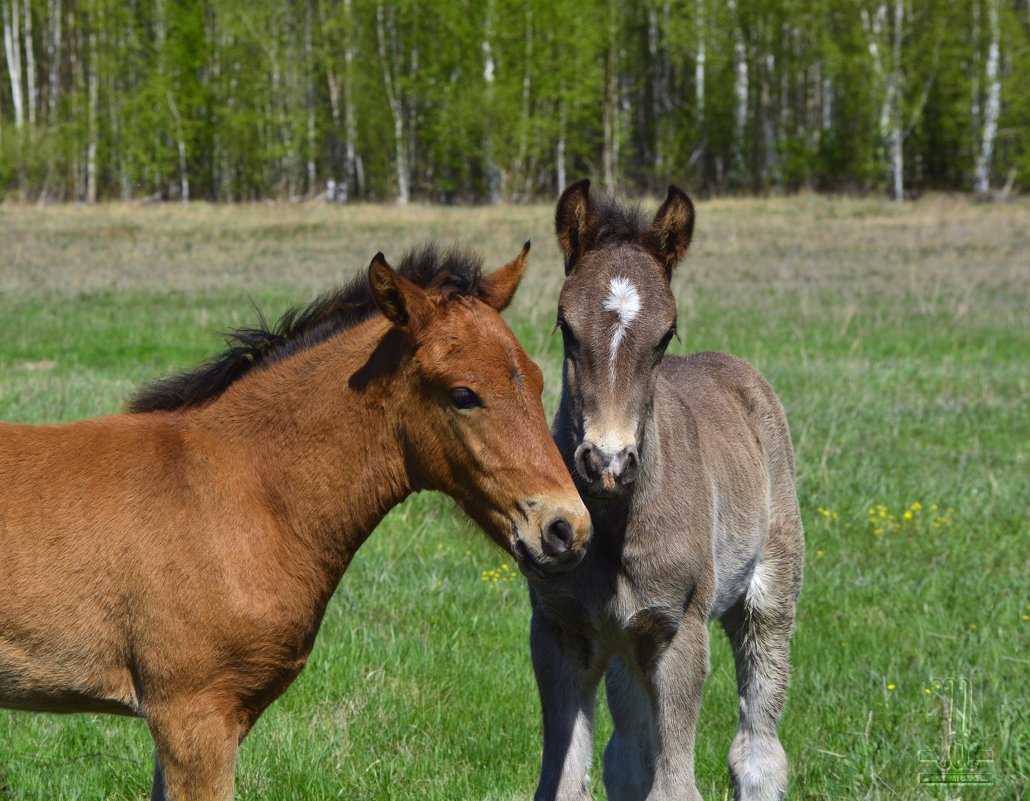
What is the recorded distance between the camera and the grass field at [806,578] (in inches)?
182

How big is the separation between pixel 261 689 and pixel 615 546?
125cm

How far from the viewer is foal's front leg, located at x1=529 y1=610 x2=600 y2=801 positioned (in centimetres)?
397

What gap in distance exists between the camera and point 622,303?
12.9 feet

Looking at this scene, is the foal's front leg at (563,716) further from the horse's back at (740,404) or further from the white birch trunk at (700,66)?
the white birch trunk at (700,66)

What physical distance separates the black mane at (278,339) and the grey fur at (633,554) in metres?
0.57

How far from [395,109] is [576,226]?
3818cm

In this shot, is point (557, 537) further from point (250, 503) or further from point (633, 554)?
point (250, 503)

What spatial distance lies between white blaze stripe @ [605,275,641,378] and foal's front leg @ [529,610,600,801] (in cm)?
101

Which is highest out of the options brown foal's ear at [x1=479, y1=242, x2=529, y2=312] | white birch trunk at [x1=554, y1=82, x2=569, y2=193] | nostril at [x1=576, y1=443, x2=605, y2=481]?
white birch trunk at [x1=554, y1=82, x2=569, y2=193]

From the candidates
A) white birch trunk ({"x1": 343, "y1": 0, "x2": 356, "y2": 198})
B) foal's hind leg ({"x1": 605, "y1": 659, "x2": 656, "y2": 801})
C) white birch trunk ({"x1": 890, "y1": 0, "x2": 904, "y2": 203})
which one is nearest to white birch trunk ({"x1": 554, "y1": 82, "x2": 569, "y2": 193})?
white birch trunk ({"x1": 343, "y1": 0, "x2": 356, "y2": 198})

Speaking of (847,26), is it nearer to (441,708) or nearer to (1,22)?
(1,22)

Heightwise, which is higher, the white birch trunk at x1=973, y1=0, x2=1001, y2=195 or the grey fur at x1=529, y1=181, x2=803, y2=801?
the white birch trunk at x1=973, y1=0, x2=1001, y2=195

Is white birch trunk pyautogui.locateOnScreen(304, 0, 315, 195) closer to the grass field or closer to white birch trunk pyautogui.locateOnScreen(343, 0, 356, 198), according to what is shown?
white birch trunk pyautogui.locateOnScreen(343, 0, 356, 198)

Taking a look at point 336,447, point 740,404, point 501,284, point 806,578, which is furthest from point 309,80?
point 336,447
